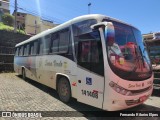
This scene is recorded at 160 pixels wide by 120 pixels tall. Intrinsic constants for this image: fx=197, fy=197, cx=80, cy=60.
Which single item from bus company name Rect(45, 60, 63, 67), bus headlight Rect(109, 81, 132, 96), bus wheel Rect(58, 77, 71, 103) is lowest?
bus wheel Rect(58, 77, 71, 103)

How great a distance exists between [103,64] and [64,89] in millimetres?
2556

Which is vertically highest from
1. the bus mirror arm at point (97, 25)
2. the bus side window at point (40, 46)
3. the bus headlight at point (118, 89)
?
the bus mirror arm at point (97, 25)

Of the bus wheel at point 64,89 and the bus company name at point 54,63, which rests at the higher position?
the bus company name at point 54,63

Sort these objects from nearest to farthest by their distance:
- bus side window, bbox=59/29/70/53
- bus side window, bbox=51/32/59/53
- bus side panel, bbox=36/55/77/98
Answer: bus side panel, bbox=36/55/77/98
bus side window, bbox=59/29/70/53
bus side window, bbox=51/32/59/53

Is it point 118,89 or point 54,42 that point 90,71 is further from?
point 54,42

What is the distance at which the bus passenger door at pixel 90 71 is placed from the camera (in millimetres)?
5363

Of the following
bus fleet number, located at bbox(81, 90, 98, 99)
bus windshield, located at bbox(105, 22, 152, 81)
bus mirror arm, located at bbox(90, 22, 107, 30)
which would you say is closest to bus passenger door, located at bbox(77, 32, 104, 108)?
bus fleet number, located at bbox(81, 90, 98, 99)

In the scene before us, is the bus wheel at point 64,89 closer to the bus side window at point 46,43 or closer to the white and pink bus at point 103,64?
the white and pink bus at point 103,64

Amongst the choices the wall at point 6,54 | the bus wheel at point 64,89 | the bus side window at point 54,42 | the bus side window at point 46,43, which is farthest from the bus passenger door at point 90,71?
the wall at point 6,54

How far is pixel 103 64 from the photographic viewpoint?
Result: 5238 mm

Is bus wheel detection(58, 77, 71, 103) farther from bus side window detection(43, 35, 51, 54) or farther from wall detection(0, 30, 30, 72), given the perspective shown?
wall detection(0, 30, 30, 72)

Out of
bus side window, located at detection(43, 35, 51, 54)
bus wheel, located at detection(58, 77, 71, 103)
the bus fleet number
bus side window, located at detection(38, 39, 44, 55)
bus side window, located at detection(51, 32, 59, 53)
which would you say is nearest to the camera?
the bus fleet number

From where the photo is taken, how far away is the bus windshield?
5219 mm

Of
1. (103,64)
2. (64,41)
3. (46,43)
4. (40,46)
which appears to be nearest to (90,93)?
(103,64)
